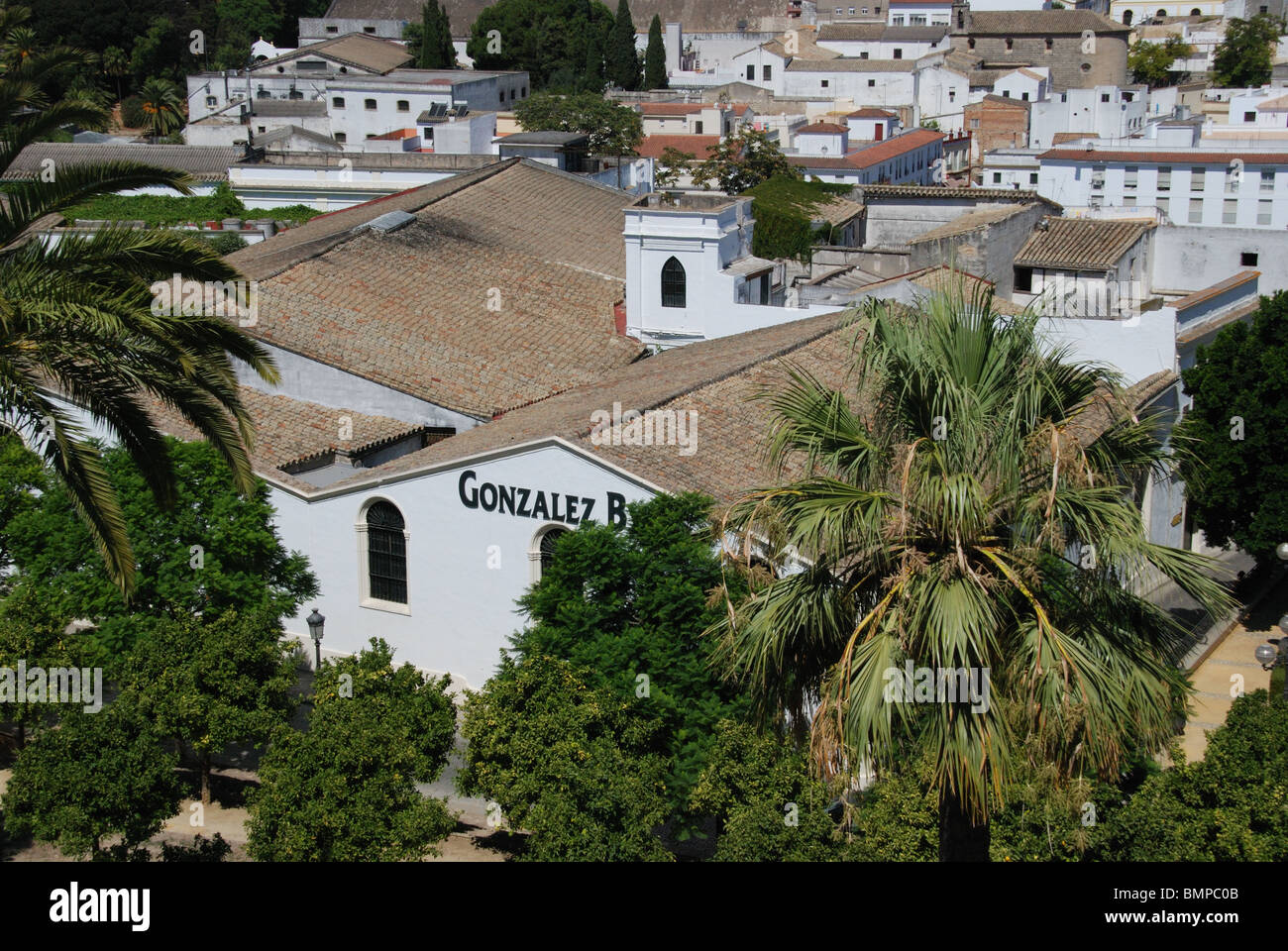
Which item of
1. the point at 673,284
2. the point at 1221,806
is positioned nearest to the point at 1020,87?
the point at 673,284

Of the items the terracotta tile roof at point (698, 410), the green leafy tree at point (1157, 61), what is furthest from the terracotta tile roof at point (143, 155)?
the green leafy tree at point (1157, 61)

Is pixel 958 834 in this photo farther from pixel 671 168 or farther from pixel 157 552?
pixel 671 168

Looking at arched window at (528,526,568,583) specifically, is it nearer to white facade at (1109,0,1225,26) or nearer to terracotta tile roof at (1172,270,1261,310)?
terracotta tile roof at (1172,270,1261,310)

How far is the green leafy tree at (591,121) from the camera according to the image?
73625 mm

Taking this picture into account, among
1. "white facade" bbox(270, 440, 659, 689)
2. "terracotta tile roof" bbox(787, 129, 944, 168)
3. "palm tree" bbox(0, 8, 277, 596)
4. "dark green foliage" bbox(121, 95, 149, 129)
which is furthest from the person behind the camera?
"dark green foliage" bbox(121, 95, 149, 129)

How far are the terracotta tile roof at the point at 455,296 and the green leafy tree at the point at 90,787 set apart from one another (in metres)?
16.5

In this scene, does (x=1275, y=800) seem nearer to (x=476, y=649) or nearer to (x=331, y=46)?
(x=476, y=649)

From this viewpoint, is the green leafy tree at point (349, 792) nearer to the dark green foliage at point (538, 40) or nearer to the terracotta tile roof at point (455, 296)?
the terracotta tile roof at point (455, 296)

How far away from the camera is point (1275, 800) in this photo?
1952 cm

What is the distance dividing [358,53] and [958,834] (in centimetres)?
11842

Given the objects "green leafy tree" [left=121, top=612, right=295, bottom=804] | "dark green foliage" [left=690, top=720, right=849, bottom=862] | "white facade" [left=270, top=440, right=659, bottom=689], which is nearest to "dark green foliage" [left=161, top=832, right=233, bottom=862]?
"green leafy tree" [left=121, top=612, right=295, bottom=804]

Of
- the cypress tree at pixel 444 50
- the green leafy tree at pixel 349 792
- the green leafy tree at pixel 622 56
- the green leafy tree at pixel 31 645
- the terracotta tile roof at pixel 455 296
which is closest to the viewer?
the green leafy tree at pixel 349 792

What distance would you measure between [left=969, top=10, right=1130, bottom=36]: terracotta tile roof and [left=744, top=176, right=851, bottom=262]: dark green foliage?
289ft

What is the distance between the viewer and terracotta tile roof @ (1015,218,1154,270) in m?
49.2
